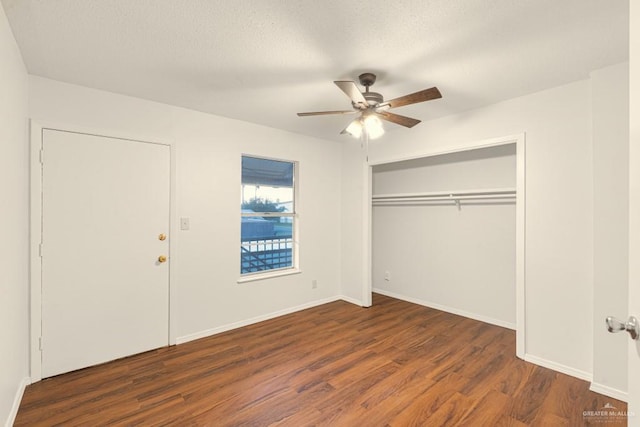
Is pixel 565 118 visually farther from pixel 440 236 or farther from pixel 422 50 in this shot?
pixel 440 236

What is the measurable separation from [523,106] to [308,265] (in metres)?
3.01

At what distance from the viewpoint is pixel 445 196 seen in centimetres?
397

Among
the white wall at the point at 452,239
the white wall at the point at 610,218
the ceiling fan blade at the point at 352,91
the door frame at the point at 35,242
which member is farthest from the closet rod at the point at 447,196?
the door frame at the point at 35,242

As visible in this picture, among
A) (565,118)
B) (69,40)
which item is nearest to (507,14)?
(565,118)

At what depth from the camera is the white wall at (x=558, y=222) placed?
2.40m

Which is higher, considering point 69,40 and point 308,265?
point 69,40

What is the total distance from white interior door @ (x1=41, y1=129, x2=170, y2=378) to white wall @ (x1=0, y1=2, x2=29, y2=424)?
163 mm

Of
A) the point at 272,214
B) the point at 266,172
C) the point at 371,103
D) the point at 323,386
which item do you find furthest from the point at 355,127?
the point at 323,386

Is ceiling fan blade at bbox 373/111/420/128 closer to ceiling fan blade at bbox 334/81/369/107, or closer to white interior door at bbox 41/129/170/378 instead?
ceiling fan blade at bbox 334/81/369/107

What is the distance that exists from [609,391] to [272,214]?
11.4 feet

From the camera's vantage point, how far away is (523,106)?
2730mm

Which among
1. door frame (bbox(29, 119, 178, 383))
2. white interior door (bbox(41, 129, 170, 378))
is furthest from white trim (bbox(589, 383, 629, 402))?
door frame (bbox(29, 119, 178, 383))

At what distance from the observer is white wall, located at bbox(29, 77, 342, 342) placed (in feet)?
8.47

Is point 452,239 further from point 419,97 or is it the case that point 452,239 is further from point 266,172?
point 266,172
